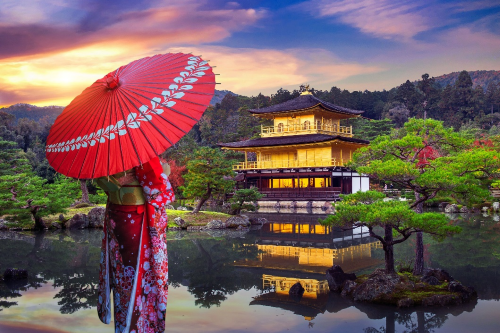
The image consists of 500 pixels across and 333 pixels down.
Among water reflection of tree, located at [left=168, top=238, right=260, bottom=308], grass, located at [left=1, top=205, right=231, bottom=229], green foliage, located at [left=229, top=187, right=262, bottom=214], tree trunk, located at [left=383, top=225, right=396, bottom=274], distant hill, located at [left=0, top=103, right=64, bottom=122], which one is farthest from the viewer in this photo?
distant hill, located at [left=0, top=103, right=64, bottom=122]

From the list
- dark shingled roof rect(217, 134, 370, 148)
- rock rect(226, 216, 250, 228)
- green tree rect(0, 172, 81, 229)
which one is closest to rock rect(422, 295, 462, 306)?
rock rect(226, 216, 250, 228)

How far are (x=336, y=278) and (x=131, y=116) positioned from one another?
497 cm

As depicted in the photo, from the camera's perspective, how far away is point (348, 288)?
6.96 m

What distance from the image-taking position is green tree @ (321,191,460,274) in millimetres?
6582

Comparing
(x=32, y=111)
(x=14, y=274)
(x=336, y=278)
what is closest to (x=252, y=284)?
(x=336, y=278)

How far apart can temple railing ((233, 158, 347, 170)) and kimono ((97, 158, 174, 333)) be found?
24608mm

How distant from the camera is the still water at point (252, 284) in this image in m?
5.54

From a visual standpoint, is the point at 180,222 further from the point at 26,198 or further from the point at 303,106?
the point at 303,106

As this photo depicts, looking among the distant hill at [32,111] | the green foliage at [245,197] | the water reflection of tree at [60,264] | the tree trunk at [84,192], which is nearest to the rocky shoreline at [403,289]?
the water reflection of tree at [60,264]

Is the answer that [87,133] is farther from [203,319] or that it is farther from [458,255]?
[458,255]

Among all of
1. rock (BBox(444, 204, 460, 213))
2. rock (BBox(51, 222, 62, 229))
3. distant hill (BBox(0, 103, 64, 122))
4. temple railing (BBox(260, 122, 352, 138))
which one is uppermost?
distant hill (BBox(0, 103, 64, 122))

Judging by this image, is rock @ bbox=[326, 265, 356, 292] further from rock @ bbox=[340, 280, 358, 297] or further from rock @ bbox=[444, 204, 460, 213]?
rock @ bbox=[444, 204, 460, 213]

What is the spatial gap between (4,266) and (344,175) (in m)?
21.9

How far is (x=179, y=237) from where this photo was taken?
14328 millimetres
